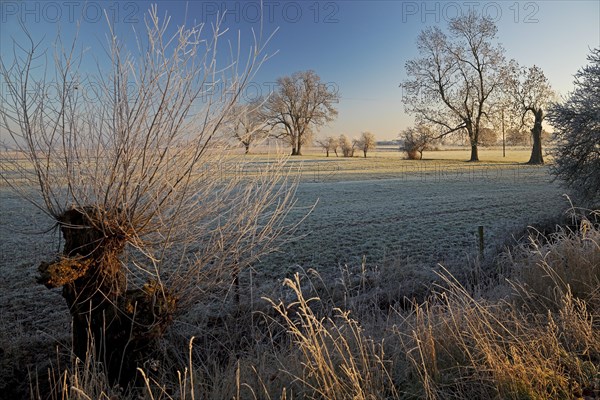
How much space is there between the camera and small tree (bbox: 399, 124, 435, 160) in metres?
41.2

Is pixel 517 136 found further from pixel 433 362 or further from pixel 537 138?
pixel 433 362

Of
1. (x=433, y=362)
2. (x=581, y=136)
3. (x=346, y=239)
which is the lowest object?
(x=346, y=239)

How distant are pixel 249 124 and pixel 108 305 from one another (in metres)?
2.35

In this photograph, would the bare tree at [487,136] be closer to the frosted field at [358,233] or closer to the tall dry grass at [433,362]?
the frosted field at [358,233]

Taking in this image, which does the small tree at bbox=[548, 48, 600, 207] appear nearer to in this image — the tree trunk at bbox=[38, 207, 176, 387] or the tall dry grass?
the tall dry grass

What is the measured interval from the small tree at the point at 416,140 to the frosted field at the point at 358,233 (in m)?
A: 20.7

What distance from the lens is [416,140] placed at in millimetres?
43031

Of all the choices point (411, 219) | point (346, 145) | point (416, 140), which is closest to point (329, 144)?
point (346, 145)

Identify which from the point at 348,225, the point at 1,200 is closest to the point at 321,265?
the point at 348,225

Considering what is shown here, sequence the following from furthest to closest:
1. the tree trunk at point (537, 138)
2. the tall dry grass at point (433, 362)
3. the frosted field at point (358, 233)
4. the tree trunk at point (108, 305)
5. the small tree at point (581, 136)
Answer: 1. the tree trunk at point (537, 138)
2. the small tree at point (581, 136)
3. the frosted field at point (358, 233)
4. the tree trunk at point (108, 305)
5. the tall dry grass at point (433, 362)

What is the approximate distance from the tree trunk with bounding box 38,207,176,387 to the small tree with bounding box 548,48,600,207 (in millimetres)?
12756

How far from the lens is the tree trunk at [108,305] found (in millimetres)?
3869

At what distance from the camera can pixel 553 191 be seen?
19469 millimetres

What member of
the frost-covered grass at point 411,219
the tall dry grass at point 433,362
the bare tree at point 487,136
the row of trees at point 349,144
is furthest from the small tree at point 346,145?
the tall dry grass at point 433,362
